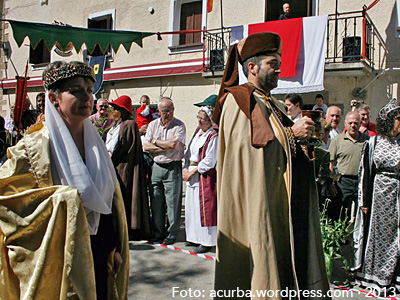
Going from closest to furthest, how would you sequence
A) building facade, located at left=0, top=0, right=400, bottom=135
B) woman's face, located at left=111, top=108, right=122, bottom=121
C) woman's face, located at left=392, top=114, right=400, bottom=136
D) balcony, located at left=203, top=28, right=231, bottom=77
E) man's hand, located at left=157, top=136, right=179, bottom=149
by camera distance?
woman's face, located at left=392, top=114, right=400, bottom=136
man's hand, located at left=157, top=136, right=179, bottom=149
woman's face, located at left=111, top=108, right=122, bottom=121
building facade, located at left=0, top=0, right=400, bottom=135
balcony, located at left=203, top=28, right=231, bottom=77

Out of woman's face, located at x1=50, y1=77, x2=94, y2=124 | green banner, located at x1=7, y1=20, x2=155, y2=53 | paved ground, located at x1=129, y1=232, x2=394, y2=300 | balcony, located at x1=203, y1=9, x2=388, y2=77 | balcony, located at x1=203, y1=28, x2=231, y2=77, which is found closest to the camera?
woman's face, located at x1=50, y1=77, x2=94, y2=124

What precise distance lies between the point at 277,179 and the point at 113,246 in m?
1.12

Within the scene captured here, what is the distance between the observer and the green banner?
6855 millimetres

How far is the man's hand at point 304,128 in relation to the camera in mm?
2541

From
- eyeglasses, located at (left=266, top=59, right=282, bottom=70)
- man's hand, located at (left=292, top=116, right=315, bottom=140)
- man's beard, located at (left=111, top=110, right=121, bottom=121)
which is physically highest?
eyeglasses, located at (left=266, top=59, right=282, bottom=70)

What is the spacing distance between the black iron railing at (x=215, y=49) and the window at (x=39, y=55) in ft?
27.5

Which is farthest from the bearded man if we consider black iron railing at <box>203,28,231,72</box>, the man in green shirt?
black iron railing at <box>203,28,231,72</box>

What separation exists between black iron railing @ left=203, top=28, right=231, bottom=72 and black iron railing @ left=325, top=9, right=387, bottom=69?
2.91 m

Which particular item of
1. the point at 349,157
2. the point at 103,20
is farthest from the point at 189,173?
the point at 103,20

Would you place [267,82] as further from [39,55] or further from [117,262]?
[39,55]

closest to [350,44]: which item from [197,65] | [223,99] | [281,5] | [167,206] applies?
[281,5]

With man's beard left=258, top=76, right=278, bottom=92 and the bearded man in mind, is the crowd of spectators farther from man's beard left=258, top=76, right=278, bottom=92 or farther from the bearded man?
man's beard left=258, top=76, right=278, bottom=92

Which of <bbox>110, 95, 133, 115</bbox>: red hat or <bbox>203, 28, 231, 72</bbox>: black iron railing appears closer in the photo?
<bbox>110, 95, 133, 115</bbox>: red hat

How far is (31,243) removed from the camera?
1.87 metres
